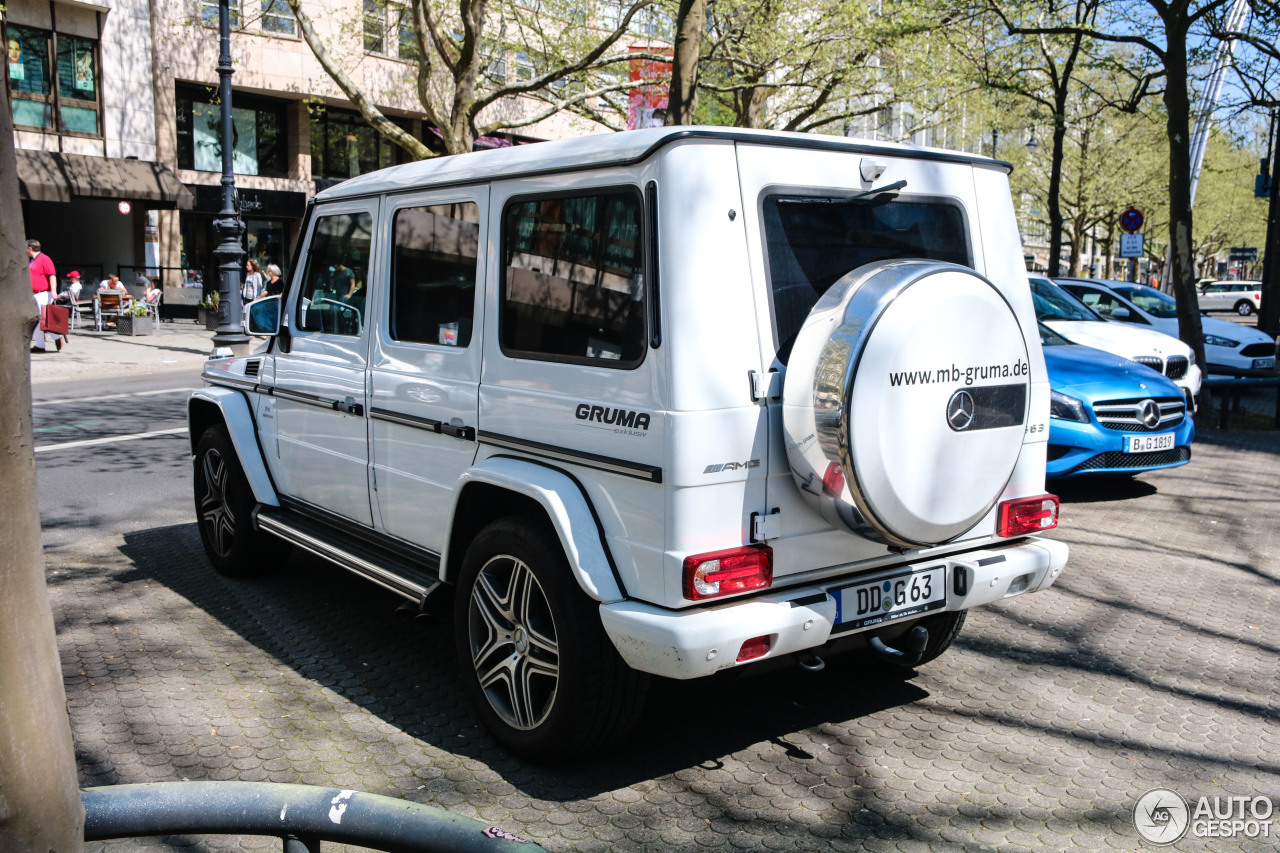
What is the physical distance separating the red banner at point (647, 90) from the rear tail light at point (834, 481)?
17247 mm

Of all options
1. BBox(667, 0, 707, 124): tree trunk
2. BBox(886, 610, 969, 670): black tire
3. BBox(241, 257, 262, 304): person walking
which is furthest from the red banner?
BBox(886, 610, 969, 670): black tire

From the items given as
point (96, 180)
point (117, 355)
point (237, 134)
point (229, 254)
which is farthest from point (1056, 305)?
point (237, 134)

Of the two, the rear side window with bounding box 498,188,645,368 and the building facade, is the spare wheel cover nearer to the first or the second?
the rear side window with bounding box 498,188,645,368

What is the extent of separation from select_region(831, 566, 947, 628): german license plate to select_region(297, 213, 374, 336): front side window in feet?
8.26

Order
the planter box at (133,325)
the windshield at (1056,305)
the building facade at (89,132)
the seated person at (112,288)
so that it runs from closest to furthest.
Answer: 1. the windshield at (1056,305)
2. the planter box at (133,325)
3. the seated person at (112,288)
4. the building facade at (89,132)

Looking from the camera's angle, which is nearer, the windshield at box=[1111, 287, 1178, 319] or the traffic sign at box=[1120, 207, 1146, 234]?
the windshield at box=[1111, 287, 1178, 319]

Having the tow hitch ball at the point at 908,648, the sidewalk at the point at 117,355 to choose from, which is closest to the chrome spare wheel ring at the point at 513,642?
the tow hitch ball at the point at 908,648

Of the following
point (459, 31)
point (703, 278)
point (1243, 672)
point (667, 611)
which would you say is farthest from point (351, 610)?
point (459, 31)

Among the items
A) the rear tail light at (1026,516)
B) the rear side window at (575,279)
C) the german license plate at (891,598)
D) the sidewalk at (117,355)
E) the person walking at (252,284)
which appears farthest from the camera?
the person walking at (252,284)

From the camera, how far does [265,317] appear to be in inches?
225

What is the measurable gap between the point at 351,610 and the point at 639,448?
2854 millimetres

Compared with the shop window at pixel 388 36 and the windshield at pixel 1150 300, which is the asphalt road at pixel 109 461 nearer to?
the windshield at pixel 1150 300

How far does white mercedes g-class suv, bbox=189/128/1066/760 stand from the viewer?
3.42 m

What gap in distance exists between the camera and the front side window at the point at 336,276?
198 inches
